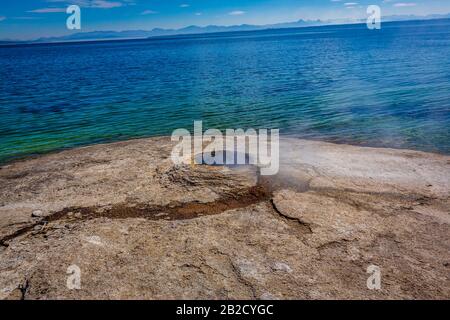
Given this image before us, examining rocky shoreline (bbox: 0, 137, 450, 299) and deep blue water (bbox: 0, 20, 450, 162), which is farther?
deep blue water (bbox: 0, 20, 450, 162)

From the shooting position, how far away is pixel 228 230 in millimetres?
6211

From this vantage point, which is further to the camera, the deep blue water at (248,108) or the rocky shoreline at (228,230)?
the deep blue water at (248,108)

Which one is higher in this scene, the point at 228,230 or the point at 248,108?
the point at 248,108

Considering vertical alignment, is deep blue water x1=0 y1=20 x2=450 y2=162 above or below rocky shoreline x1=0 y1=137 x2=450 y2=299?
above

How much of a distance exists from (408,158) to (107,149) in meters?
9.44

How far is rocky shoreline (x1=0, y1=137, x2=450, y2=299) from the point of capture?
487 cm

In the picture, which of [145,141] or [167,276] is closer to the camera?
[167,276]

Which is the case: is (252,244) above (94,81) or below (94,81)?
below

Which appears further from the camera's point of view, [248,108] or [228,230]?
[248,108]

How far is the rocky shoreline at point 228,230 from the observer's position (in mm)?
4871

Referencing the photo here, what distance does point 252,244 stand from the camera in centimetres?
578
